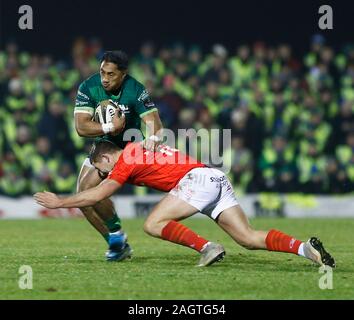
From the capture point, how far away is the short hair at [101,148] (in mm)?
11062

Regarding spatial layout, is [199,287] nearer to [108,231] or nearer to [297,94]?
[108,231]

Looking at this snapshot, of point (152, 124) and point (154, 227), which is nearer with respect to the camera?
point (154, 227)

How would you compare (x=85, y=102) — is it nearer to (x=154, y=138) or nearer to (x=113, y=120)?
(x=113, y=120)

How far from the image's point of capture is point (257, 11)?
83.1 ft

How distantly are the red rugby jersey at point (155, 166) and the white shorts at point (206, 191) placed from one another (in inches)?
3.3

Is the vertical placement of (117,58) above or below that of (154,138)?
above

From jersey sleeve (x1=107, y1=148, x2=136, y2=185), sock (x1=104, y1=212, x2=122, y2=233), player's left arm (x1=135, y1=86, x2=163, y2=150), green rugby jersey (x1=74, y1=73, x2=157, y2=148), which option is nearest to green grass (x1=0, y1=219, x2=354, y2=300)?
sock (x1=104, y1=212, x2=122, y2=233)

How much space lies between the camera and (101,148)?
11.1 m

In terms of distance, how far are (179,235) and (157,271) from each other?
440 mm

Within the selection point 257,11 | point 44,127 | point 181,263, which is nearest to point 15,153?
point 44,127

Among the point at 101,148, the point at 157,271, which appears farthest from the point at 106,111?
the point at 157,271

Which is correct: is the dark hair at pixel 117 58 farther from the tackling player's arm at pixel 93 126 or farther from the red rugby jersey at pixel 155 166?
the red rugby jersey at pixel 155 166

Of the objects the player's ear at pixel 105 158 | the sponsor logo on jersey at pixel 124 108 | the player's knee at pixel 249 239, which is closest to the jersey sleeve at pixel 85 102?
the sponsor logo on jersey at pixel 124 108

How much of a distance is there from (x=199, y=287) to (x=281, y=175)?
11.3m
